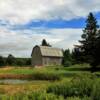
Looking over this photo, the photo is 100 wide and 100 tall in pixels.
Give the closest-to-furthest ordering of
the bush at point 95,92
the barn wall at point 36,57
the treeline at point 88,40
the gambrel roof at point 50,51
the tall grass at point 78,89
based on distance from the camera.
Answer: the bush at point 95,92 < the tall grass at point 78,89 < the treeline at point 88,40 < the gambrel roof at point 50,51 < the barn wall at point 36,57

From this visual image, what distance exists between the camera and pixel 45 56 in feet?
382

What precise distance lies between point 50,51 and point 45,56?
3.50 m

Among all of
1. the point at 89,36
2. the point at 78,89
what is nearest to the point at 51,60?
the point at 89,36

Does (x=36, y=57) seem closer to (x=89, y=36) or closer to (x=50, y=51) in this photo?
(x=50, y=51)

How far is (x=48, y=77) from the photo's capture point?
47.1 metres

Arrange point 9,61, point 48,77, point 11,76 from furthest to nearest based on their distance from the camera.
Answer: point 9,61
point 11,76
point 48,77

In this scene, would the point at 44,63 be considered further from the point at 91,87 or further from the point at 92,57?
the point at 91,87

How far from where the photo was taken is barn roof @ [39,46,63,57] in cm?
11638

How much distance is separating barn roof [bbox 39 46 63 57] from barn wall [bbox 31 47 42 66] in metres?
1.58

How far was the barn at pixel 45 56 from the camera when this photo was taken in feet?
380

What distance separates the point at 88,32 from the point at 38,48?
122 feet

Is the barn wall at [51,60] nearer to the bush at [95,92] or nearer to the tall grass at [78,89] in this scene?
the tall grass at [78,89]

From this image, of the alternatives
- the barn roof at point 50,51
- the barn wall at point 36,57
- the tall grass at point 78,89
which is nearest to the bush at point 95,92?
the tall grass at point 78,89

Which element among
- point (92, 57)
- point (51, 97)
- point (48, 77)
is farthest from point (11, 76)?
point (51, 97)
